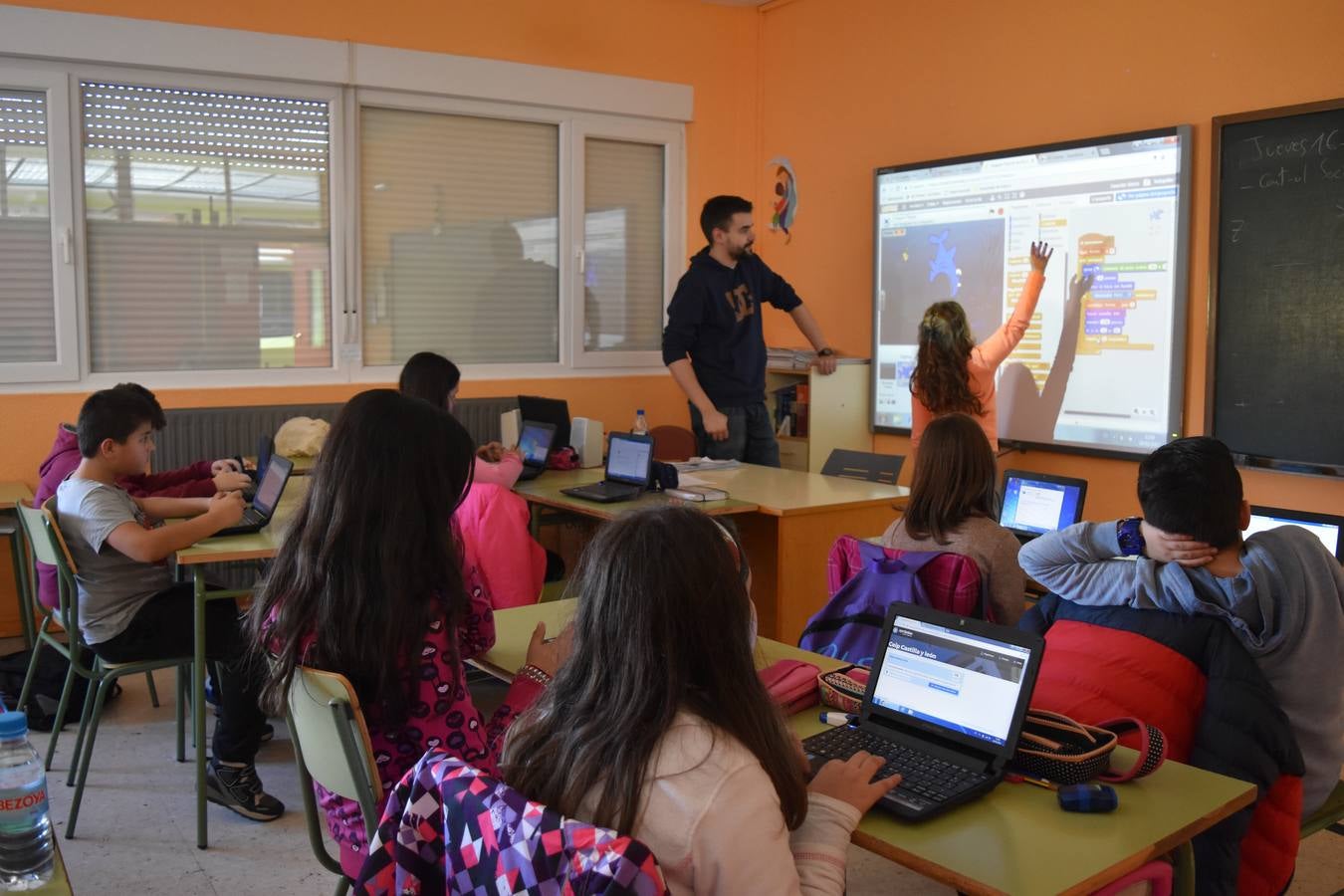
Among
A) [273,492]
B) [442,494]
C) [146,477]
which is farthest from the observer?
[146,477]

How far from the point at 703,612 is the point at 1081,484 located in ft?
7.80

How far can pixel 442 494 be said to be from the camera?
1.93m

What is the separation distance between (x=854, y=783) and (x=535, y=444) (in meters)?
3.53

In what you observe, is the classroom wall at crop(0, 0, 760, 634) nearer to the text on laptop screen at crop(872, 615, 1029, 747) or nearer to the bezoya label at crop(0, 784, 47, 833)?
the bezoya label at crop(0, 784, 47, 833)

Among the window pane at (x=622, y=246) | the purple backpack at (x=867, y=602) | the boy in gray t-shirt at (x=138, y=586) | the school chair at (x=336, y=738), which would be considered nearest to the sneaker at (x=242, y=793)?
the boy in gray t-shirt at (x=138, y=586)

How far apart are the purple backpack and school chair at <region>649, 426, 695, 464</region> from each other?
9.47 ft

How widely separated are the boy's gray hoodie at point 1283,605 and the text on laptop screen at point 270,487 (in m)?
2.47

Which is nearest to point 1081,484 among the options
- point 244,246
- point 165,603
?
point 165,603

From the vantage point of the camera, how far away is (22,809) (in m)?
1.39

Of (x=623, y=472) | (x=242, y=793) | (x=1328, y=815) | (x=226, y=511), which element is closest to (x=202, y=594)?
(x=226, y=511)

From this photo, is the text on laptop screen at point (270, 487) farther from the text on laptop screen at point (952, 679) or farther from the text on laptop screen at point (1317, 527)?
the text on laptop screen at point (1317, 527)

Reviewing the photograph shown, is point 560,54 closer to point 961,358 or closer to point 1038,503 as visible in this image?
point 961,358

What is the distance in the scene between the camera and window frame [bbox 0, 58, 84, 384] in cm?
505

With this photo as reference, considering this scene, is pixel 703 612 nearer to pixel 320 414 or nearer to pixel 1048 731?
pixel 1048 731
